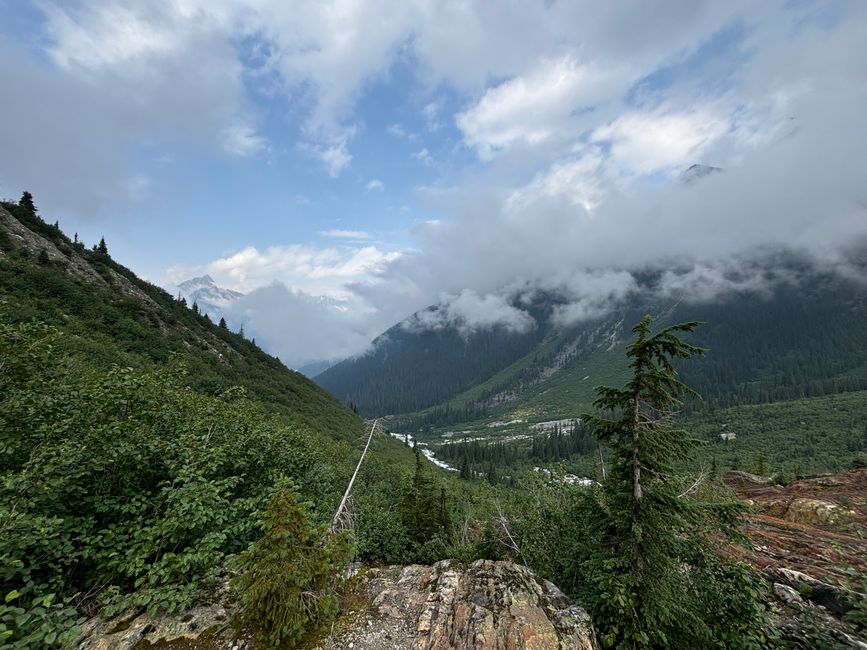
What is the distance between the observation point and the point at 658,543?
9227mm

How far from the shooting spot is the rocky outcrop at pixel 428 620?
7008 mm

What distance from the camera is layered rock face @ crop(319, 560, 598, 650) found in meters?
7.91

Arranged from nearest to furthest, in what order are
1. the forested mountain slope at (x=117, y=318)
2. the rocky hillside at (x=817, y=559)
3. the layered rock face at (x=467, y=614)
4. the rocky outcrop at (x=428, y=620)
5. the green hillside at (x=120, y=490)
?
the green hillside at (x=120, y=490), the rocky outcrop at (x=428, y=620), the layered rock face at (x=467, y=614), the rocky hillside at (x=817, y=559), the forested mountain slope at (x=117, y=318)

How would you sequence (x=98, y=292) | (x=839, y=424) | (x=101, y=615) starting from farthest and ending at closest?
(x=839, y=424) < (x=98, y=292) < (x=101, y=615)

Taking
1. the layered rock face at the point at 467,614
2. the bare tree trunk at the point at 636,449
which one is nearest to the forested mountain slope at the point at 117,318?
the layered rock face at the point at 467,614

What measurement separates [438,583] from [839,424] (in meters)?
208

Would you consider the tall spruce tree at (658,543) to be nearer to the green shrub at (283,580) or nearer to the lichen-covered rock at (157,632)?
the green shrub at (283,580)

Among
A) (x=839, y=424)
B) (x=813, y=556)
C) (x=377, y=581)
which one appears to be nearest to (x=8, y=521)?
(x=377, y=581)

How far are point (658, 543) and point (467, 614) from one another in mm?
5440

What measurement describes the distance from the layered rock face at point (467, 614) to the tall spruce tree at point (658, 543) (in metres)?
1.20

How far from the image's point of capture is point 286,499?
709 cm

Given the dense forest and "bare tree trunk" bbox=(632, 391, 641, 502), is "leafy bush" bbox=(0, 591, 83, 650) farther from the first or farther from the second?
"bare tree trunk" bbox=(632, 391, 641, 502)

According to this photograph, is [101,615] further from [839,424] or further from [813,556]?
[839,424]

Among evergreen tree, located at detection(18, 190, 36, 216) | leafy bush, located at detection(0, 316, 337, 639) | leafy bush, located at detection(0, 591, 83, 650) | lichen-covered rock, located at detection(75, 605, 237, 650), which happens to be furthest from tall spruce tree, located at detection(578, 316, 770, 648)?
evergreen tree, located at detection(18, 190, 36, 216)
